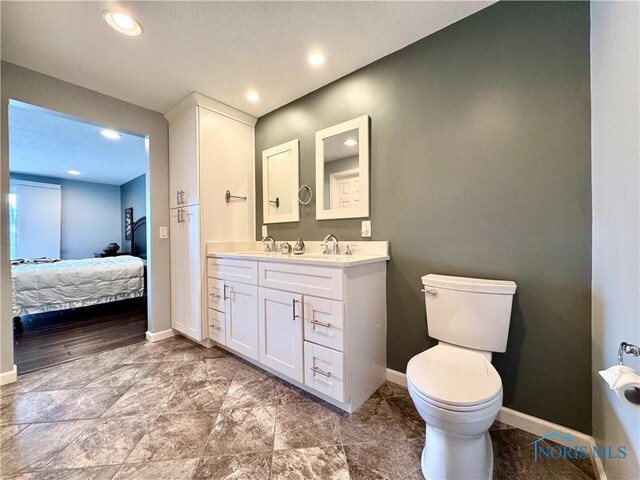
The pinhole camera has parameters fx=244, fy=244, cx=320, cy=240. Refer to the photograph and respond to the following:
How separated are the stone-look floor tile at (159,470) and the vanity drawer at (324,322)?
78 centimetres

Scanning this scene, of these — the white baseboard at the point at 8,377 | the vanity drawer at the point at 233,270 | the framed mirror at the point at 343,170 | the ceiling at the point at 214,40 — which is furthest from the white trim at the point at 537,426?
the white baseboard at the point at 8,377

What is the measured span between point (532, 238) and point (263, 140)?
238cm

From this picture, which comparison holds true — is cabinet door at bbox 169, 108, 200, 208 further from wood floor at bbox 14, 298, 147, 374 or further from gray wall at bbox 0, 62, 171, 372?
wood floor at bbox 14, 298, 147, 374

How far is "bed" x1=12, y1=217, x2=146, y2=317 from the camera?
276cm

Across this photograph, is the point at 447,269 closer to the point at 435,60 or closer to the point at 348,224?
the point at 348,224

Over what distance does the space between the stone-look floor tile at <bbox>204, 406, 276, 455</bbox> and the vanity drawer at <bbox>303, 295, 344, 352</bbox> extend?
19.0 inches

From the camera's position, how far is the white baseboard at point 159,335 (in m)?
2.43

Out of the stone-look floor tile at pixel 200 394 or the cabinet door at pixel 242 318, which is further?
the cabinet door at pixel 242 318

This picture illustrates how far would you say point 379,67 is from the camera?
1775 mm

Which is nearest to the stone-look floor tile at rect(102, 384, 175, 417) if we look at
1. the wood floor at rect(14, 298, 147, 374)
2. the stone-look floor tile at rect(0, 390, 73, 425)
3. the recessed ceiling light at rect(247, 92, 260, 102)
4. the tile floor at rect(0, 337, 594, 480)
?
the tile floor at rect(0, 337, 594, 480)

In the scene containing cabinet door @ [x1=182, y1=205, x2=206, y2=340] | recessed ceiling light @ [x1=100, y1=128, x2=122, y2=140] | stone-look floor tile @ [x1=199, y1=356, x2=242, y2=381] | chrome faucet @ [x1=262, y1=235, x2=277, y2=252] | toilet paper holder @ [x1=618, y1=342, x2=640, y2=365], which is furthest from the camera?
Result: recessed ceiling light @ [x1=100, y1=128, x2=122, y2=140]

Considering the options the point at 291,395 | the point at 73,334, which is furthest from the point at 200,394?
the point at 73,334

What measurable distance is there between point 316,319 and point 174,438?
3.03 feet

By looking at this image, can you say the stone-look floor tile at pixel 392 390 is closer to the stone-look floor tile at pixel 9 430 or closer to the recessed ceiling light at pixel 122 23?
the stone-look floor tile at pixel 9 430
